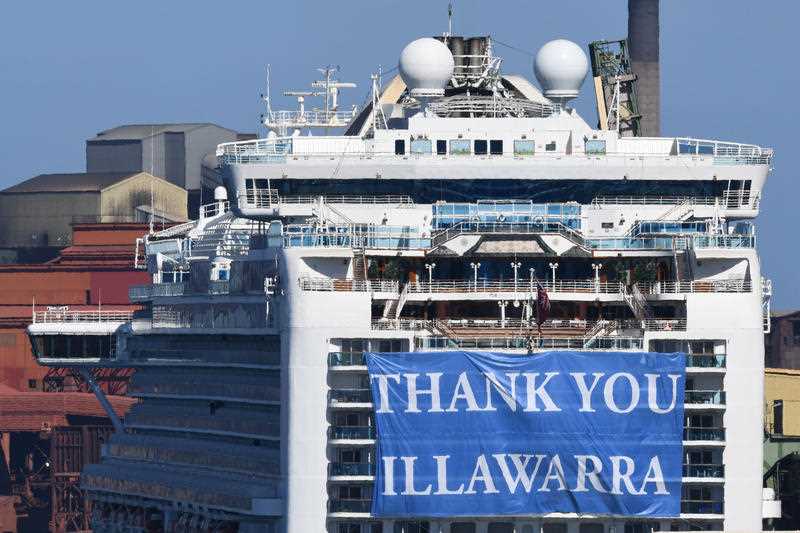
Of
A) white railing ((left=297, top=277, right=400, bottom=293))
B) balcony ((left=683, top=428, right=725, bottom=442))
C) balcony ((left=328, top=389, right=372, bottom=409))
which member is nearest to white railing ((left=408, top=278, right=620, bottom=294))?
white railing ((left=297, top=277, right=400, bottom=293))

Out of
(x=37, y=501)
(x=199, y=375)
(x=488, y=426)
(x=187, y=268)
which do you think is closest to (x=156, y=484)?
(x=199, y=375)

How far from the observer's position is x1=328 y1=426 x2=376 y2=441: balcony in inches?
3543

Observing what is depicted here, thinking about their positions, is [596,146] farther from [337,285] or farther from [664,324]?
[337,285]

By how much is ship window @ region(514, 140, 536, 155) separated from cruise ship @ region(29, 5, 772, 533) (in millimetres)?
95

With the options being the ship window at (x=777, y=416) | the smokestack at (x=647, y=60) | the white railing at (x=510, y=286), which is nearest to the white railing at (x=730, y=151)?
the white railing at (x=510, y=286)

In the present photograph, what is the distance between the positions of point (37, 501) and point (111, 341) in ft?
208

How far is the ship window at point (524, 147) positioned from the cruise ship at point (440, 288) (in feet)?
0.31

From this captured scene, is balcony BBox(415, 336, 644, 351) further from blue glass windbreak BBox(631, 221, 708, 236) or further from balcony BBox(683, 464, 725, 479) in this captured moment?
blue glass windbreak BBox(631, 221, 708, 236)

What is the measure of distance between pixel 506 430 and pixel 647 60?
110451 mm

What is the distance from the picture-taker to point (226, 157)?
327 ft

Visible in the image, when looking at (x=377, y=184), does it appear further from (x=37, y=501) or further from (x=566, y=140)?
(x=37, y=501)

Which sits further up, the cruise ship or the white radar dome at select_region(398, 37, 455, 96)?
the white radar dome at select_region(398, 37, 455, 96)

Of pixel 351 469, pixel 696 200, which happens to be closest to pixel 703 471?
pixel 351 469

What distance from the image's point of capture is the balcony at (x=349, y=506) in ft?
295
